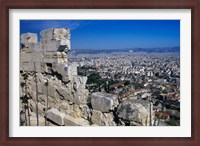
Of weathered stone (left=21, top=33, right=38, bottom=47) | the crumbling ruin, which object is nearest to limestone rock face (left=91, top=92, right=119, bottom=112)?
the crumbling ruin

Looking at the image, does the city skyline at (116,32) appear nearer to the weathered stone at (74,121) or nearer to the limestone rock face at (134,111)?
the limestone rock face at (134,111)

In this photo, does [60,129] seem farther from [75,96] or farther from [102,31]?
[102,31]

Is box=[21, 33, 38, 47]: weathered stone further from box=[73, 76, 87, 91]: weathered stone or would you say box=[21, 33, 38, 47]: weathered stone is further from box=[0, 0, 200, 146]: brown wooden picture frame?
box=[73, 76, 87, 91]: weathered stone

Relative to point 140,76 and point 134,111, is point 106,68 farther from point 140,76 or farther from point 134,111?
point 134,111

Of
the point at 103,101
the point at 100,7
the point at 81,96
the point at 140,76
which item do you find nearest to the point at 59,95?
the point at 81,96

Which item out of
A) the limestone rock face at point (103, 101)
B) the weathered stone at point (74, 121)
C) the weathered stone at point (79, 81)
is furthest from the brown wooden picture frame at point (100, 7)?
the weathered stone at point (79, 81)
